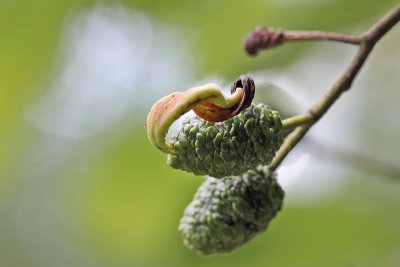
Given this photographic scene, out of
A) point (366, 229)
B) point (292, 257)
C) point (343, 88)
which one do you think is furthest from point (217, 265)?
point (343, 88)

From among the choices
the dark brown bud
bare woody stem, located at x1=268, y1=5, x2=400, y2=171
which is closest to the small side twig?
the dark brown bud

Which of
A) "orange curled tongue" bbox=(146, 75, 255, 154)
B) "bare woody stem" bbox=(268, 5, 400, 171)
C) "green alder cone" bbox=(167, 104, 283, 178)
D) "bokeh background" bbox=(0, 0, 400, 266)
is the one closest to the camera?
"orange curled tongue" bbox=(146, 75, 255, 154)

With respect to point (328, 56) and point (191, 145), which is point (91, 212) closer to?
point (328, 56)

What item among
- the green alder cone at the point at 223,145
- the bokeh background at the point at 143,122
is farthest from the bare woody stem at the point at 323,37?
the bokeh background at the point at 143,122

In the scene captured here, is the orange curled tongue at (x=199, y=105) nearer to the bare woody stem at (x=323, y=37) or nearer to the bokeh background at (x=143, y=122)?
the bare woody stem at (x=323, y=37)

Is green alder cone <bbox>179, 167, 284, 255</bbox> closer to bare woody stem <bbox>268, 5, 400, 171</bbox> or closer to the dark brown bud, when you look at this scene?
bare woody stem <bbox>268, 5, 400, 171</bbox>

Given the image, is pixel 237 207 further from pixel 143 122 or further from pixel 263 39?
pixel 143 122
